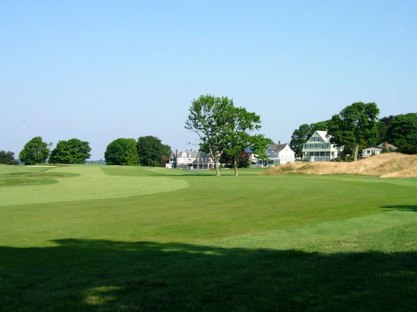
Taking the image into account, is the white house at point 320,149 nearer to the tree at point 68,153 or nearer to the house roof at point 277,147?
the house roof at point 277,147

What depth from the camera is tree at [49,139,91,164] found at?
180 metres

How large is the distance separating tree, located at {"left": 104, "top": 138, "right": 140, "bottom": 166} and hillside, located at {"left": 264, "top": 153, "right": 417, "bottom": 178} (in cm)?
11516

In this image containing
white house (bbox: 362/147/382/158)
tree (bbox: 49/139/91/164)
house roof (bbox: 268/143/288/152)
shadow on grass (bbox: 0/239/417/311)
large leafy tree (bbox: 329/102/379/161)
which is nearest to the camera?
shadow on grass (bbox: 0/239/417/311)

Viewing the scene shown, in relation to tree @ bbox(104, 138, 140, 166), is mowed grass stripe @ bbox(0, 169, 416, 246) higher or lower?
lower

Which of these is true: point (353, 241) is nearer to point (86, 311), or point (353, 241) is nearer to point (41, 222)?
point (86, 311)

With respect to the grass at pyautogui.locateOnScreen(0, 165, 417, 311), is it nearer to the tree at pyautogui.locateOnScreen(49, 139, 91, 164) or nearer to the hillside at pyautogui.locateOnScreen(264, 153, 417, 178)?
the hillside at pyautogui.locateOnScreen(264, 153, 417, 178)

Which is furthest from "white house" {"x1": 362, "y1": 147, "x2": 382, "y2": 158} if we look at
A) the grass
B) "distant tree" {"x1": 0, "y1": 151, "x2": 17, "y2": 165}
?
the grass

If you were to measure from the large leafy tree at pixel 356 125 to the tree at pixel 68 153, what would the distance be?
9671 centimetres

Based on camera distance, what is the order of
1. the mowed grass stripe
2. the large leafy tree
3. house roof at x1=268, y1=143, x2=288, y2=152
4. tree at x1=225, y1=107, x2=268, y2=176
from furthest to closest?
house roof at x1=268, y1=143, x2=288, y2=152, the large leafy tree, tree at x1=225, y1=107, x2=268, y2=176, the mowed grass stripe

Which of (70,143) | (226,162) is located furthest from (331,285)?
(70,143)

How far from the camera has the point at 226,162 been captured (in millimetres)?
149000

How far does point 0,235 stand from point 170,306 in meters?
11.8

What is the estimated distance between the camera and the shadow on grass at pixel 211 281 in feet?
23.3

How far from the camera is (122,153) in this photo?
19475 cm
